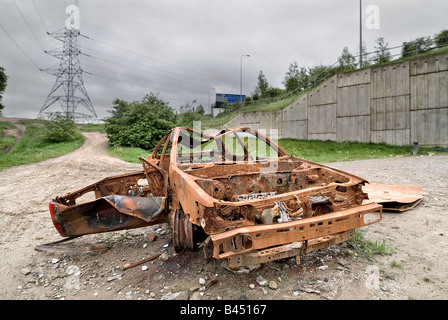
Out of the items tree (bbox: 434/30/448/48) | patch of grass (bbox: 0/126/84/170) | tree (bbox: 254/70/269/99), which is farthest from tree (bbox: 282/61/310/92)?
patch of grass (bbox: 0/126/84/170)

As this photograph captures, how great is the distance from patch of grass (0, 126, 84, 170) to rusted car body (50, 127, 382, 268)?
13.2 meters

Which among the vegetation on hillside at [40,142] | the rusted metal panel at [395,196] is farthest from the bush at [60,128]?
the rusted metal panel at [395,196]

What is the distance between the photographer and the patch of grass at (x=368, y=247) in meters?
3.02

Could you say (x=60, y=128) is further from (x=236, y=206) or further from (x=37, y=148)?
(x=236, y=206)

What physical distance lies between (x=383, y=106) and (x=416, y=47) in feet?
12.4

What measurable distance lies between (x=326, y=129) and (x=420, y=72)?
5.95 meters

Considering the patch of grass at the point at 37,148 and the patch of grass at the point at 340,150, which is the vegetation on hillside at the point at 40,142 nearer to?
the patch of grass at the point at 37,148

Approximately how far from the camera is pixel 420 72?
560 inches

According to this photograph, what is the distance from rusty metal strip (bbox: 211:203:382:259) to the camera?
2.09m

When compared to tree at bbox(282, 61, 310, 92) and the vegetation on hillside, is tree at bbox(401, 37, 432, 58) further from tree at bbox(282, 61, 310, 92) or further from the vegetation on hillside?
the vegetation on hillside

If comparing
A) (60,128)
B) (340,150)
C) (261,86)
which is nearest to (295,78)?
(261,86)

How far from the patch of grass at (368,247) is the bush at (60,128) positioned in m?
22.8
